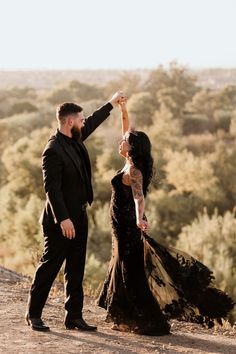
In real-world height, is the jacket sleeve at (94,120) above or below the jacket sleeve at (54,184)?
above

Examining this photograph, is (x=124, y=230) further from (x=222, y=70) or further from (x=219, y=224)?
(x=222, y=70)

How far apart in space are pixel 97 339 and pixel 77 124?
1956mm

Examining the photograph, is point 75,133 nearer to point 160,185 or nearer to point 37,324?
point 37,324

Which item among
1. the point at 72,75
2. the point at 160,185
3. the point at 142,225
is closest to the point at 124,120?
the point at 142,225

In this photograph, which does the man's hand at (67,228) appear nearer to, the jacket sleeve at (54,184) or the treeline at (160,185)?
the jacket sleeve at (54,184)

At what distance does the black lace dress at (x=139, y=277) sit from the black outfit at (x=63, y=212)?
0.39m

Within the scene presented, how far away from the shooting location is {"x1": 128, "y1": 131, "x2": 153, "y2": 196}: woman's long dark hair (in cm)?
691

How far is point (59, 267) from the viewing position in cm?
683

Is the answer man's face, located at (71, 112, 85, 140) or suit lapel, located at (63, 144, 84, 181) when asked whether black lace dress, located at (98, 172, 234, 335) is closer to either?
suit lapel, located at (63, 144, 84, 181)

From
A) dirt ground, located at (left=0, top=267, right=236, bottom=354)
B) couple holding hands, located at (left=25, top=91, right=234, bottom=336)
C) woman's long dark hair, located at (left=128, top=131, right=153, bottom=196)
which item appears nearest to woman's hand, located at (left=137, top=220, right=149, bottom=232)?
couple holding hands, located at (left=25, top=91, right=234, bottom=336)

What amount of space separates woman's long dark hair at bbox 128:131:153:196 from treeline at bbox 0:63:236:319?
583mm

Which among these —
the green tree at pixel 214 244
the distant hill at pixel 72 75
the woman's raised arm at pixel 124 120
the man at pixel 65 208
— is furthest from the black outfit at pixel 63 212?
the distant hill at pixel 72 75

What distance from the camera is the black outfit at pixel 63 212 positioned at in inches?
259

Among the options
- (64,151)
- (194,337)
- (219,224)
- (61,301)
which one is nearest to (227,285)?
(219,224)
